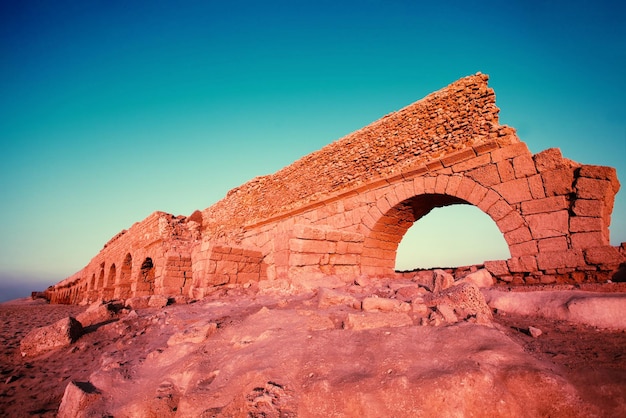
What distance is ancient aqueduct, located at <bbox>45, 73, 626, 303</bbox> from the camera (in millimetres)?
4277

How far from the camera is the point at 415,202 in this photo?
6.66 metres

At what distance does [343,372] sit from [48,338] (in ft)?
12.8

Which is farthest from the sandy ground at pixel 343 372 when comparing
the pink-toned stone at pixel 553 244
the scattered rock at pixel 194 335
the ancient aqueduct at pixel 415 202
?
the pink-toned stone at pixel 553 244

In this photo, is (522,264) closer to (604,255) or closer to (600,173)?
(604,255)

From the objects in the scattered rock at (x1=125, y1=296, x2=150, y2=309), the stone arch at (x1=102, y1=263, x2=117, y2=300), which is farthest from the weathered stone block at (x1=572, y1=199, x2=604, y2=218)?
the stone arch at (x1=102, y1=263, x2=117, y2=300)

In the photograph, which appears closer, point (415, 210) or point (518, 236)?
point (518, 236)

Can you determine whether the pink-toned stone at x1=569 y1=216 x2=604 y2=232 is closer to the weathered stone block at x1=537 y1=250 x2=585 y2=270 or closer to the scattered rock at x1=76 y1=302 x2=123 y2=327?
the weathered stone block at x1=537 y1=250 x2=585 y2=270

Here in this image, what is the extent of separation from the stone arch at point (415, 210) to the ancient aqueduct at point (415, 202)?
22mm

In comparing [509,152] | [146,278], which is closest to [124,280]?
[146,278]

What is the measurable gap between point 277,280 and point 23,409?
3.09 meters

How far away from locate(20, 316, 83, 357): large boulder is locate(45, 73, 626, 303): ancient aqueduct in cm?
258

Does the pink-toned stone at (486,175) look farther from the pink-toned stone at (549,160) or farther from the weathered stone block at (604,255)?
the weathered stone block at (604,255)

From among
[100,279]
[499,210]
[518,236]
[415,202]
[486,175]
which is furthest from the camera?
[100,279]

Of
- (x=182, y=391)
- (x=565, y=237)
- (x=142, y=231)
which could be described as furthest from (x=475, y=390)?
(x=142, y=231)
